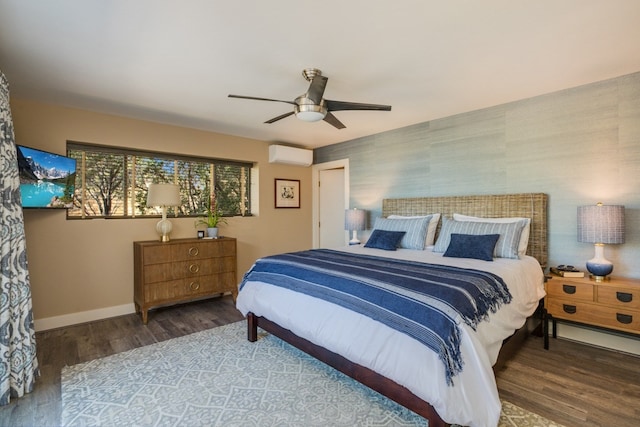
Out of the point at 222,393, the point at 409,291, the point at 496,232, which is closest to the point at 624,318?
the point at 496,232

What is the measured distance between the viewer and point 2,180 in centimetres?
208

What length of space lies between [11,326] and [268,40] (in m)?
2.65

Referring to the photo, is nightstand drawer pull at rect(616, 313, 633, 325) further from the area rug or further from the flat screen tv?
the flat screen tv

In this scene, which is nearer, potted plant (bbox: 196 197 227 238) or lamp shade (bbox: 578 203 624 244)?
lamp shade (bbox: 578 203 624 244)

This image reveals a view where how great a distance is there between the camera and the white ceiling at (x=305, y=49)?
6.14ft

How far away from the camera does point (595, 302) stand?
2662mm

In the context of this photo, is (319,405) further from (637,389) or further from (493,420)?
(637,389)

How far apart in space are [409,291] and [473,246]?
1475 millimetres

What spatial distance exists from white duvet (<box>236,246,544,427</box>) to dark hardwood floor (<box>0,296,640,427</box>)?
15.7 inches

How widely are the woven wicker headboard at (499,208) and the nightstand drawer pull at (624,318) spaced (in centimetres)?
75

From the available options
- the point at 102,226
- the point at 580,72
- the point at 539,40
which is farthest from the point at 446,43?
the point at 102,226

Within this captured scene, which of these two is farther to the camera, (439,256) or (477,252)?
(439,256)

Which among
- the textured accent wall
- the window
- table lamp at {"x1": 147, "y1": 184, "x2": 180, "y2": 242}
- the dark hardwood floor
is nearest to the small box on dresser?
table lamp at {"x1": 147, "y1": 184, "x2": 180, "y2": 242}

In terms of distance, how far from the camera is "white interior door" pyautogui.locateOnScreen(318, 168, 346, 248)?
5754mm
